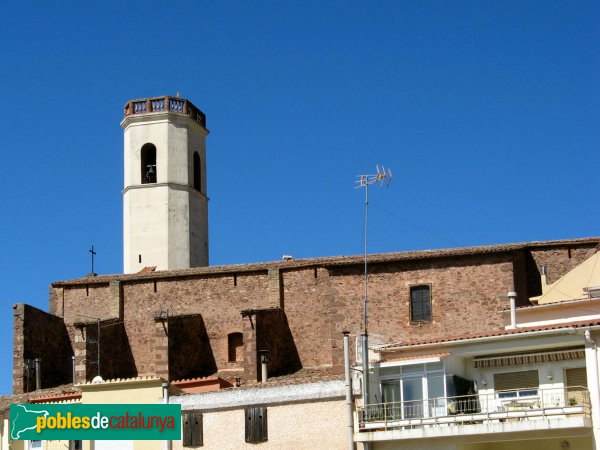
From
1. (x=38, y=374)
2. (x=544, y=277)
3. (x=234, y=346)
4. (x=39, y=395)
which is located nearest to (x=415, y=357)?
(x=544, y=277)

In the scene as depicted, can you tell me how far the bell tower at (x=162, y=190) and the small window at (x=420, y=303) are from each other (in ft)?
53.9

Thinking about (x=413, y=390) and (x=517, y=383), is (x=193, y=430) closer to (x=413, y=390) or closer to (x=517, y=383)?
(x=413, y=390)

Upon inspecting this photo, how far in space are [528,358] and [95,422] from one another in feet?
39.8

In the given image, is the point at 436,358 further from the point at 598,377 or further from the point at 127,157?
the point at 127,157

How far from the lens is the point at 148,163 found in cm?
6338

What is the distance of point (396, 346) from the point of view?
34.8 meters

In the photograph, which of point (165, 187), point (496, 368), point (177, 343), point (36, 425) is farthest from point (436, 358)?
point (165, 187)

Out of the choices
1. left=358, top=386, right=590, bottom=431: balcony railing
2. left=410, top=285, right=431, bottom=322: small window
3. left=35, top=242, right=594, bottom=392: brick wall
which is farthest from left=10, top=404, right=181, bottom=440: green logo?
left=410, top=285, right=431, bottom=322: small window

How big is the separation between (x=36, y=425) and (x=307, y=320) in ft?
51.6

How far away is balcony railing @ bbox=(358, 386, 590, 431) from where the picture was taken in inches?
1233

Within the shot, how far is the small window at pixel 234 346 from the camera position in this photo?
172ft

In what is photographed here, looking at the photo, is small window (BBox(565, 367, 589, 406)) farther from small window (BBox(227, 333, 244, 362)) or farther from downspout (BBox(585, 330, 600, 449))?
small window (BBox(227, 333, 244, 362))

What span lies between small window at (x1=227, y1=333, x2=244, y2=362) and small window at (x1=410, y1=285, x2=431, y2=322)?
7.83 m

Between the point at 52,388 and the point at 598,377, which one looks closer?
the point at 598,377
